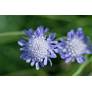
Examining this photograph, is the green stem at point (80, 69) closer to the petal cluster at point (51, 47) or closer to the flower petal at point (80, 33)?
the petal cluster at point (51, 47)

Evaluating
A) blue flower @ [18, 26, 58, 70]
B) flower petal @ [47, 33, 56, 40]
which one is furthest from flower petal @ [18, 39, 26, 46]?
flower petal @ [47, 33, 56, 40]

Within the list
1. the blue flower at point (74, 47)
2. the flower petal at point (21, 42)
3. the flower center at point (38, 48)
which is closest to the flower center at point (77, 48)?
the blue flower at point (74, 47)

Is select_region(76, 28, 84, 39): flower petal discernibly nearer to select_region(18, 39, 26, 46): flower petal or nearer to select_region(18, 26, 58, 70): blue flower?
select_region(18, 26, 58, 70): blue flower

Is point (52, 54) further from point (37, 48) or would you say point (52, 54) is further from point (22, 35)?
point (22, 35)

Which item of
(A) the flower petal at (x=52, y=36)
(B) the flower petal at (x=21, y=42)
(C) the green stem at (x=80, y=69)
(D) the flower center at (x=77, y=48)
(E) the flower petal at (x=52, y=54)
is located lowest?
(C) the green stem at (x=80, y=69)

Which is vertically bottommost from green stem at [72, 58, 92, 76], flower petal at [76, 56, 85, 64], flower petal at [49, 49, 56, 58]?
green stem at [72, 58, 92, 76]

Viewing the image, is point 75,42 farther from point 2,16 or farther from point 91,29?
point 2,16
